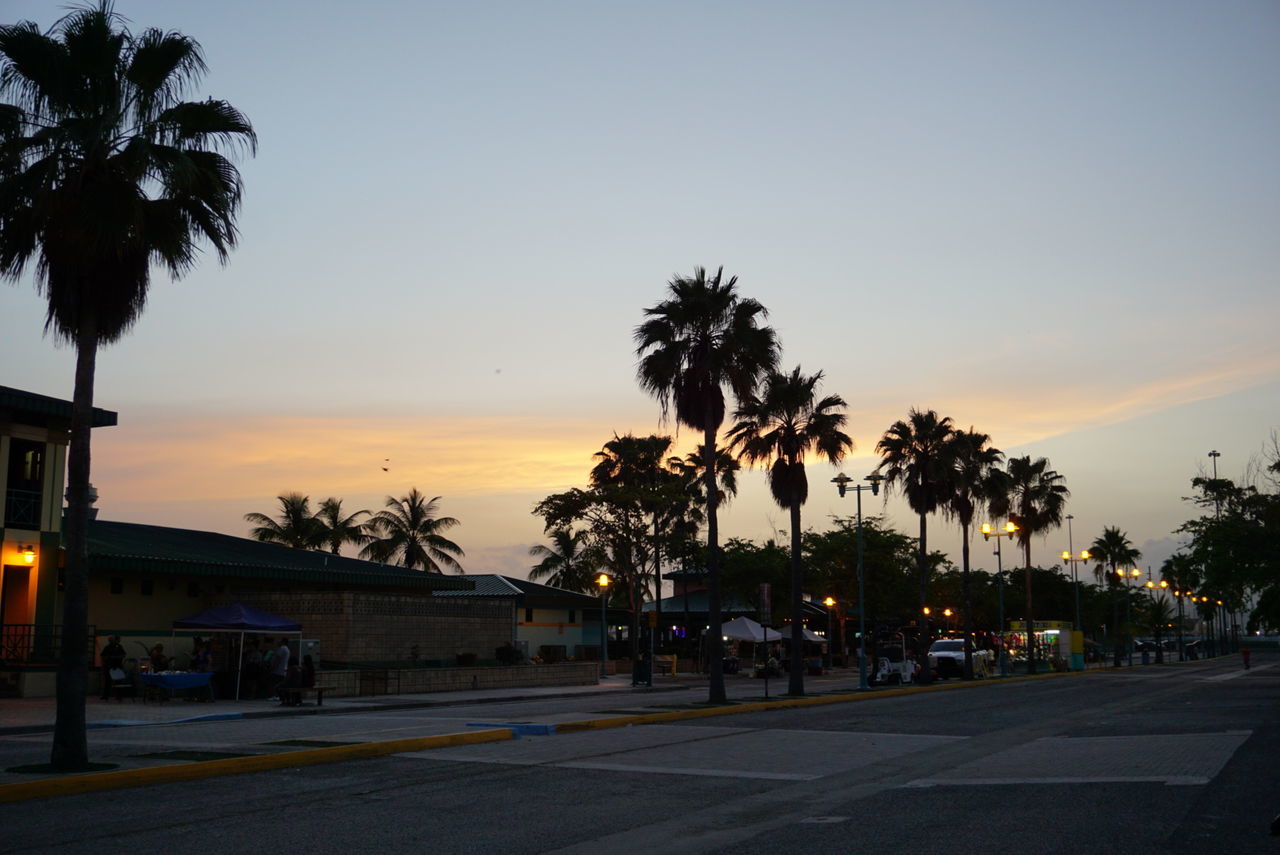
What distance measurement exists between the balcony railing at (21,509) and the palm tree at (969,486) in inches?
1485

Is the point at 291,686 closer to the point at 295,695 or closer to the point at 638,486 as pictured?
the point at 295,695

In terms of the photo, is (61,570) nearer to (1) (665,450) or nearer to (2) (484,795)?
(2) (484,795)

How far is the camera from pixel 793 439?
121ft

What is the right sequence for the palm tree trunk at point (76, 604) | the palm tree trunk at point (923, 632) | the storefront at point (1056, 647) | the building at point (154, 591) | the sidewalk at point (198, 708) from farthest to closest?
the storefront at point (1056, 647) < the palm tree trunk at point (923, 632) < the building at point (154, 591) < the sidewalk at point (198, 708) < the palm tree trunk at point (76, 604)

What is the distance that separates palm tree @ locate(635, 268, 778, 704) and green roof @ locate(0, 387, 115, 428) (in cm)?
1658

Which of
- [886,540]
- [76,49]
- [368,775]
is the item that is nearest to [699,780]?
[368,775]

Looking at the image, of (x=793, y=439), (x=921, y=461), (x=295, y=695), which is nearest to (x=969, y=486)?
(x=921, y=461)

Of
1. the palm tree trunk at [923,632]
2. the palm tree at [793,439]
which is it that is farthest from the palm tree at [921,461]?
the palm tree at [793,439]

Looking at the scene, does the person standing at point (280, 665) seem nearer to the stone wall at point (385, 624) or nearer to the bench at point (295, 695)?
the bench at point (295, 695)

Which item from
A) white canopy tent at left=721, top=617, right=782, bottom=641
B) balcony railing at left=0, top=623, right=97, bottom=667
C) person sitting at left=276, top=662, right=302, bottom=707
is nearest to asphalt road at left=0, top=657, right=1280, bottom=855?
person sitting at left=276, top=662, right=302, bottom=707

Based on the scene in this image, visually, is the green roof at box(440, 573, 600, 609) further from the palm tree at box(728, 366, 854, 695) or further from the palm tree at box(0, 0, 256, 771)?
the palm tree at box(0, 0, 256, 771)

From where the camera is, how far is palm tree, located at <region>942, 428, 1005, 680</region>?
53.6 m

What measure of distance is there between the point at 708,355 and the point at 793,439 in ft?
21.9

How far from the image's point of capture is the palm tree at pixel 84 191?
1462 centimetres
